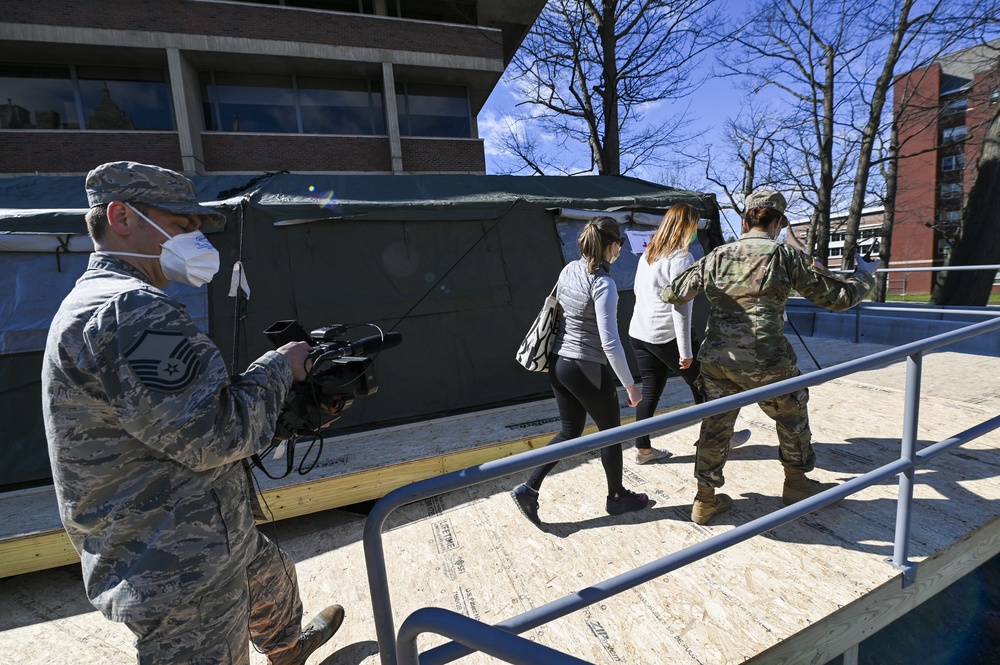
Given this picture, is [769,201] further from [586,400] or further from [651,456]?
[651,456]

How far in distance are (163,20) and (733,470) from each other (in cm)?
1626

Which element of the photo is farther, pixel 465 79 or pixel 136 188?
pixel 465 79

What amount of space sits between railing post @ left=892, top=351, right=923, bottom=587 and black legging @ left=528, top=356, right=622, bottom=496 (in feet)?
4.11

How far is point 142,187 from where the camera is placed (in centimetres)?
135

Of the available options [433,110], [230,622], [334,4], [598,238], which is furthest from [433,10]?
[230,622]

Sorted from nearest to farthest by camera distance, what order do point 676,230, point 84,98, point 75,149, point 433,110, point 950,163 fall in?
point 676,230 → point 75,149 → point 84,98 → point 433,110 → point 950,163

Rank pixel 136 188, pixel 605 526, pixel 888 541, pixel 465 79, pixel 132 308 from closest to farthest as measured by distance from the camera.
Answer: pixel 132 308, pixel 136 188, pixel 888 541, pixel 605 526, pixel 465 79

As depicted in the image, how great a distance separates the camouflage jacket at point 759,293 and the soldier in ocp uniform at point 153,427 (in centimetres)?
215

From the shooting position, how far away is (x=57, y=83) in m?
12.0

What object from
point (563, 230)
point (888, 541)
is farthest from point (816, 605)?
point (563, 230)

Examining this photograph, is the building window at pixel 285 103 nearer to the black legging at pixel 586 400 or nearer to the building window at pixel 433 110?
the building window at pixel 433 110

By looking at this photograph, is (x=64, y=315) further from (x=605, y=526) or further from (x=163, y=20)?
(x=163, y=20)

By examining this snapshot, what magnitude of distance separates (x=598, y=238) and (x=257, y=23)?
14523 millimetres

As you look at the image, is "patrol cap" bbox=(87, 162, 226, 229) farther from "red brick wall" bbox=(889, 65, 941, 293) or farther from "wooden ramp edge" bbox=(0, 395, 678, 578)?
"red brick wall" bbox=(889, 65, 941, 293)
